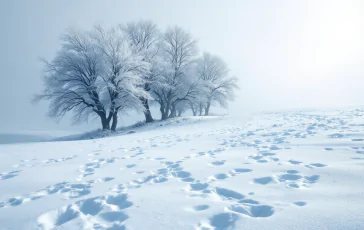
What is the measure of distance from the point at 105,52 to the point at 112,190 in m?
15.8

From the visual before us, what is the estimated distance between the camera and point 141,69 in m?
18.3

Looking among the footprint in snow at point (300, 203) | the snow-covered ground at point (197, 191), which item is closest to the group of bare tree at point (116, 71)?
the snow-covered ground at point (197, 191)

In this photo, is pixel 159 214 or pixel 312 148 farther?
pixel 312 148

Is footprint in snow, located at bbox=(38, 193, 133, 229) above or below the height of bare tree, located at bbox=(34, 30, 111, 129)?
below

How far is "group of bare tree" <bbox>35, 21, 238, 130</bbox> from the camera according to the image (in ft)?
55.2

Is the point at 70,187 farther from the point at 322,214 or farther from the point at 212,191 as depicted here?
the point at 322,214

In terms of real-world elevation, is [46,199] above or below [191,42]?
below

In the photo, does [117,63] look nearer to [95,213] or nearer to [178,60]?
[178,60]

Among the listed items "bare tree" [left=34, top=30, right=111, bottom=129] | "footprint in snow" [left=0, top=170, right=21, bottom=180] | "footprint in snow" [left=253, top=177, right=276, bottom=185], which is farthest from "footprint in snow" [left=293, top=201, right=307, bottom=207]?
"bare tree" [left=34, top=30, right=111, bottom=129]

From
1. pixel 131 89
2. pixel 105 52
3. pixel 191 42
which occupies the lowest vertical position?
pixel 131 89

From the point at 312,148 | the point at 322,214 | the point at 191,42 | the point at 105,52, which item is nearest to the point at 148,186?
the point at 322,214

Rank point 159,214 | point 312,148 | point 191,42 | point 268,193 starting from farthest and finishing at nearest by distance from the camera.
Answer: point 191,42
point 312,148
point 268,193
point 159,214

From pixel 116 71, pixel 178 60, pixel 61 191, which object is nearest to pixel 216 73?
pixel 178 60

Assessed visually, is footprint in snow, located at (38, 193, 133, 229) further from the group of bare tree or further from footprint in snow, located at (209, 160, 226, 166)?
the group of bare tree
